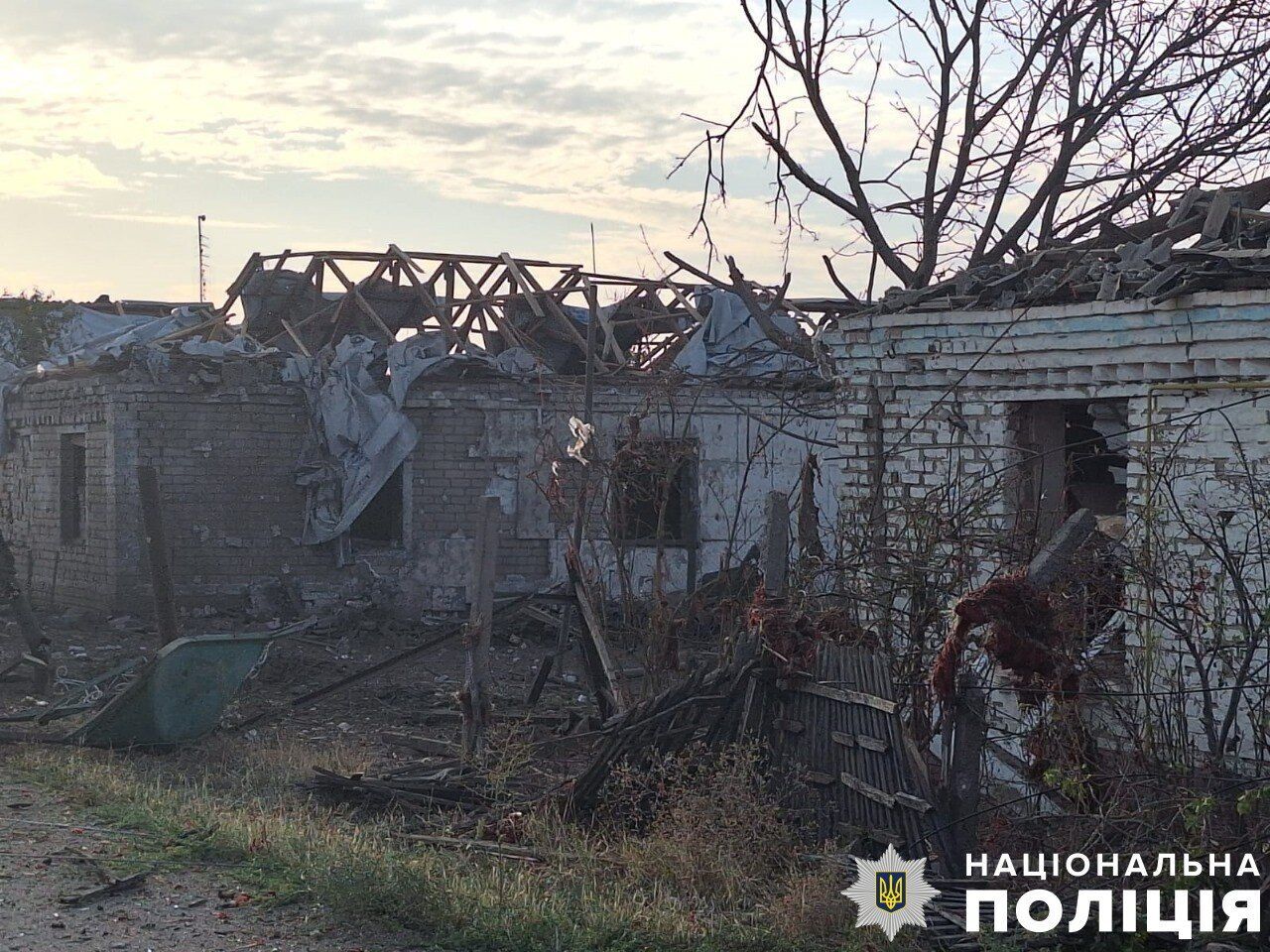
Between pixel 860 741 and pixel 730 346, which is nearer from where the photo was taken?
pixel 860 741

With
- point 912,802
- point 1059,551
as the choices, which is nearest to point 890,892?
point 912,802

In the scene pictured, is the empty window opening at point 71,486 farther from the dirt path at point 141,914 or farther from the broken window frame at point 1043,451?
the broken window frame at point 1043,451

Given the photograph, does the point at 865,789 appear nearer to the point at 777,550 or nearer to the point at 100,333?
the point at 777,550

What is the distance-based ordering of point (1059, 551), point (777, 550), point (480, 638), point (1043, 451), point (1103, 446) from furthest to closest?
point (1103, 446)
point (1043, 451)
point (480, 638)
point (777, 550)
point (1059, 551)

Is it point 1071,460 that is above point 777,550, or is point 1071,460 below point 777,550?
above

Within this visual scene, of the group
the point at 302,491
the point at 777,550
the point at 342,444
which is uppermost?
the point at 342,444

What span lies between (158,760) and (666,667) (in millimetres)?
3405

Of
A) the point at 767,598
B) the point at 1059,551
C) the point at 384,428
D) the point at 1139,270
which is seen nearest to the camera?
the point at 1059,551

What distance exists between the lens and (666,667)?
7.74 metres

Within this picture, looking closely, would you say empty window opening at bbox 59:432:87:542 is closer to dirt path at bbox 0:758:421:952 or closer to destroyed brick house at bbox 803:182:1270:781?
dirt path at bbox 0:758:421:952

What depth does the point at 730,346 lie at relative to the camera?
50.4ft

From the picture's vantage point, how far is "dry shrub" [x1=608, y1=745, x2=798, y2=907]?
5.49 meters

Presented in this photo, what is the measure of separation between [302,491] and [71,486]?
343 centimetres

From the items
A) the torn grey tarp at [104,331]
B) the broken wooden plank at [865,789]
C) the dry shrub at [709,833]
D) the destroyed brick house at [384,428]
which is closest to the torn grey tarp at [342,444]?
the destroyed brick house at [384,428]
